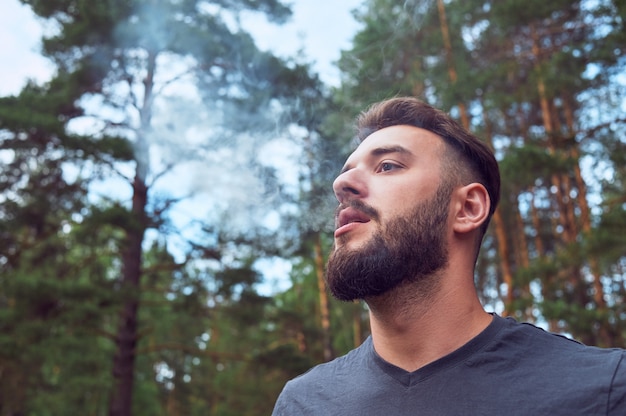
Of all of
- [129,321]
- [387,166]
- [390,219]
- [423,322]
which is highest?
[387,166]

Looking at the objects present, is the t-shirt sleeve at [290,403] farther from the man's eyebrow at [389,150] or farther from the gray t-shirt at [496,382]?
the man's eyebrow at [389,150]

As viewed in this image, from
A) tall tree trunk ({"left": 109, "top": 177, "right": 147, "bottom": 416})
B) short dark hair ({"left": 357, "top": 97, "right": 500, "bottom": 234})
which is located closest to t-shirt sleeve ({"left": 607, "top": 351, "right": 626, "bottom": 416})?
short dark hair ({"left": 357, "top": 97, "right": 500, "bottom": 234})

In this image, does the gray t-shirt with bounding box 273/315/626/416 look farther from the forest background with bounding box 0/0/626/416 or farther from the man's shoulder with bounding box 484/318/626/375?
the forest background with bounding box 0/0/626/416

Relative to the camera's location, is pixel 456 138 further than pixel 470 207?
Yes

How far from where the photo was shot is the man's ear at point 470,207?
1.91m

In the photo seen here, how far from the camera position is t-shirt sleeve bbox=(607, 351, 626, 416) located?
1356 millimetres

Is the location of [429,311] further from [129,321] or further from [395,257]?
[129,321]

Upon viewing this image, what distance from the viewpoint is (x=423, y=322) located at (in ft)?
5.81

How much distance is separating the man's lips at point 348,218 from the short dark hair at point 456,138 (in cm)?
38

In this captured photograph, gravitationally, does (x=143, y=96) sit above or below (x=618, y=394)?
above

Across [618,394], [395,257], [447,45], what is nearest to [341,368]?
[395,257]

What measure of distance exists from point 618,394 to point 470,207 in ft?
2.53

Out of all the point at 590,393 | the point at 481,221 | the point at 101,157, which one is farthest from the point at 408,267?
the point at 101,157

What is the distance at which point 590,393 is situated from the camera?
1.40 meters
